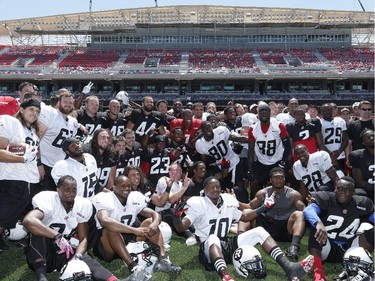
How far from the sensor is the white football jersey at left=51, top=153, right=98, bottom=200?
4883 millimetres

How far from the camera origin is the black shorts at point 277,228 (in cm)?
541

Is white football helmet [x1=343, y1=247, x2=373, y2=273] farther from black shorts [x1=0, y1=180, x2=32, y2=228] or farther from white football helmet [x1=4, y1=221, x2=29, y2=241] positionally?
white football helmet [x1=4, y1=221, x2=29, y2=241]

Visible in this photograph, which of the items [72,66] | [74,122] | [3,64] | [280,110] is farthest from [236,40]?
[74,122]

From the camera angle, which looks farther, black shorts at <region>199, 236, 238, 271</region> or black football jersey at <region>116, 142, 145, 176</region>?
black football jersey at <region>116, 142, 145, 176</region>

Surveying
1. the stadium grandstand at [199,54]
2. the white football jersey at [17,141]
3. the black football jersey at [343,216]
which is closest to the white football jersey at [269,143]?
the black football jersey at [343,216]

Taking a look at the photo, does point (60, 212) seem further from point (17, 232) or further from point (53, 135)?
point (53, 135)

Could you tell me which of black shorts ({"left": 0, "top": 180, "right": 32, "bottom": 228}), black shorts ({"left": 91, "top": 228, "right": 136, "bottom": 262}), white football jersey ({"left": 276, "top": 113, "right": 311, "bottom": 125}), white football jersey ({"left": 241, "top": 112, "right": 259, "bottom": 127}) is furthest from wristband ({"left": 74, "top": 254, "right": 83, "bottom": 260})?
white football jersey ({"left": 276, "top": 113, "right": 311, "bottom": 125})

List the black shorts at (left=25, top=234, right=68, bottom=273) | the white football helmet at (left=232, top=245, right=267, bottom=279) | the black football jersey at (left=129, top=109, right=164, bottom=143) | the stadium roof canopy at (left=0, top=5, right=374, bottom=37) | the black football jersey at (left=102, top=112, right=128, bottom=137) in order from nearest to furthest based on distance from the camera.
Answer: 1. the black shorts at (left=25, top=234, right=68, bottom=273)
2. the white football helmet at (left=232, top=245, right=267, bottom=279)
3. the black football jersey at (left=102, top=112, right=128, bottom=137)
4. the black football jersey at (left=129, top=109, right=164, bottom=143)
5. the stadium roof canopy at (left=0, top=5, right=374, bottom=37)

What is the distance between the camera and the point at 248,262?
4.20 metres

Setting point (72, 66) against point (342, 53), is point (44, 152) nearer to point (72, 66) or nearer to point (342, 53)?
point (72, 66)

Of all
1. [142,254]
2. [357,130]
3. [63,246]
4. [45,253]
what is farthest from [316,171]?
[45,253]

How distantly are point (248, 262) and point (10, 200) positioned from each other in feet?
8.34

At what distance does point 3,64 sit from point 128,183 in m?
34.1

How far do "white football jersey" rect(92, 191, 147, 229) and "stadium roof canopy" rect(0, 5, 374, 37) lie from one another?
3457 cm
